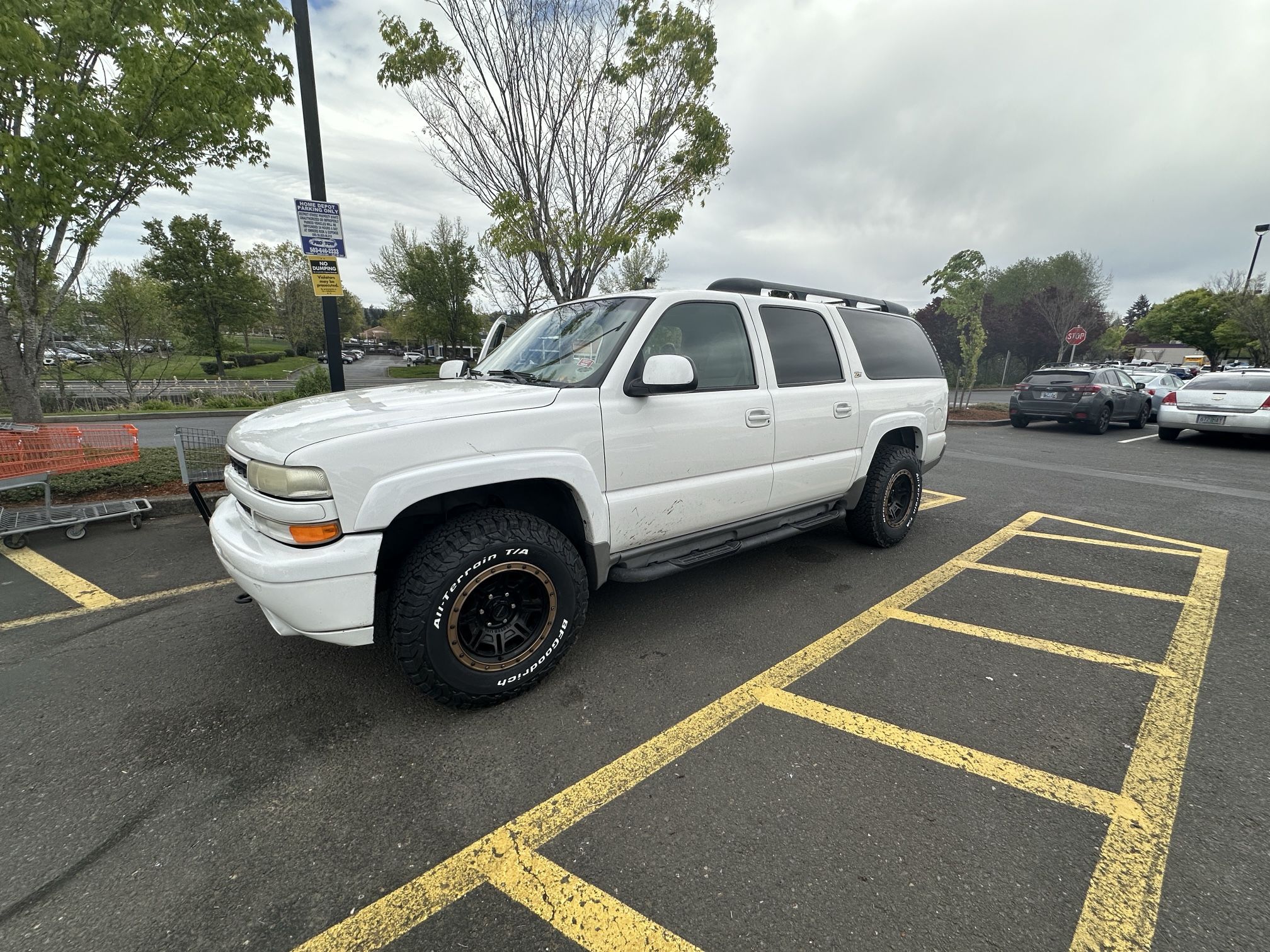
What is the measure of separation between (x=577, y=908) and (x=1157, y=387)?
1967cm

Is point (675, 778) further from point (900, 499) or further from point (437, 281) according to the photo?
point (437, 281)

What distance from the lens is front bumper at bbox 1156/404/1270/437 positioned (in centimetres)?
919

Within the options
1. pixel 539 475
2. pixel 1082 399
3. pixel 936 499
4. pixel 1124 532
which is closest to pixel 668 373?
pixel 539 475

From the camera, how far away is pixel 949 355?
31.4 meters

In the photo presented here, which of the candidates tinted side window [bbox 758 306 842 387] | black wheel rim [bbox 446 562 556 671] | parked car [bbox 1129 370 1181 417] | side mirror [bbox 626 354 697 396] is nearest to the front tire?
tinted side window [bbox 758 306 842 387]

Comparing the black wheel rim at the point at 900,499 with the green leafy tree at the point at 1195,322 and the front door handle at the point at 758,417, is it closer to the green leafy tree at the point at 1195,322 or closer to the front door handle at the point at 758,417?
the front door handle at the point at 758,417

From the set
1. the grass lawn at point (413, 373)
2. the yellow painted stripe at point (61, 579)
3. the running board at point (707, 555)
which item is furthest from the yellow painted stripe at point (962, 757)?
the grass lawn at point (413, 373)

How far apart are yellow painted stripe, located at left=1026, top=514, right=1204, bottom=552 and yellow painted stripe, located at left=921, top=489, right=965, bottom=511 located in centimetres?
88

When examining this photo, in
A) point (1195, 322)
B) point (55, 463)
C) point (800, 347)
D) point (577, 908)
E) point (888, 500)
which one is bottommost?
point (577, 908)

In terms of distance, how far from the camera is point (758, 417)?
3254 millimetres

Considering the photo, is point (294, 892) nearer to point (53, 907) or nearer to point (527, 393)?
point (53, 907)

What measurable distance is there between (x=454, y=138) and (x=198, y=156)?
3977mm

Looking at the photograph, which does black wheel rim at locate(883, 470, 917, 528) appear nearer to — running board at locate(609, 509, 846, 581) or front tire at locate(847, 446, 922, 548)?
front tire at locate(847, 446, 922, 548)

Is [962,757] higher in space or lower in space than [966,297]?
lower
